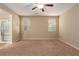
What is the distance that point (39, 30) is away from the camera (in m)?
11.6

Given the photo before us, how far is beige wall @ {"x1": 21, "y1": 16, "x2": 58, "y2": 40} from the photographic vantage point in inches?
456

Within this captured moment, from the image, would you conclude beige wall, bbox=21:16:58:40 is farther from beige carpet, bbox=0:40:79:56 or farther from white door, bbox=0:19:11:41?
beige carpet, bbox=0:40:79:56

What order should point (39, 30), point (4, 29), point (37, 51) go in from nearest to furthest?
point (37, 51)
point (4, 29)
point (39, 30)

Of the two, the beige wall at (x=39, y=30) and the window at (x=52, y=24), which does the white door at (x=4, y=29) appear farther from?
the window at (x=52, y=24)

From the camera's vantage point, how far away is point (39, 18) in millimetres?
11617

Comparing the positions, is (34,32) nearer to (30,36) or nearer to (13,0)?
(30,36)

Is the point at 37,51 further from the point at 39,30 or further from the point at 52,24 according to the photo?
the point at 52,24

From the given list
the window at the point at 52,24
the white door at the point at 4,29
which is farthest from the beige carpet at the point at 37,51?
the window at the point at 52,24

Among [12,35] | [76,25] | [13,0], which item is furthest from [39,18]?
[13,0]

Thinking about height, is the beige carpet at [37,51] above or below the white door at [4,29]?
below

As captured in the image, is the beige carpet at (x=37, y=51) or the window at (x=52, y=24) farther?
the window at (x=52, y=24)

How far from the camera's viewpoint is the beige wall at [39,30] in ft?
38.0

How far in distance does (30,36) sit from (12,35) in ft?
9.88

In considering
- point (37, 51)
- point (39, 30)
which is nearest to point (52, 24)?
Result: point (39, 30)
